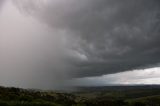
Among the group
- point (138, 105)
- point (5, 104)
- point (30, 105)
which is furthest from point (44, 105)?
point (138, 105)

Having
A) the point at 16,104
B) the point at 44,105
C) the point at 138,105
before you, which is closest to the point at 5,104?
the point at 16,104

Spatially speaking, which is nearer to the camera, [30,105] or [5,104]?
[5,104]

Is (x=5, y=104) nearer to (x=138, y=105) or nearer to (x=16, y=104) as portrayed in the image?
(x=16, y=104)

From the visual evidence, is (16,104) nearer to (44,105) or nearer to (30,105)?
(30,105)

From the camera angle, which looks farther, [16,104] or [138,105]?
[138,105]

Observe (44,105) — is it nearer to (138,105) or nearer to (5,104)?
(5,104)

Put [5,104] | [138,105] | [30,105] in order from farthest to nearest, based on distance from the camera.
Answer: [138,105], [30,105], [5,104]

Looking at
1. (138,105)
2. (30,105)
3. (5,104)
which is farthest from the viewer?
(138,105)

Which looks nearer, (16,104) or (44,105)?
(16,104)
